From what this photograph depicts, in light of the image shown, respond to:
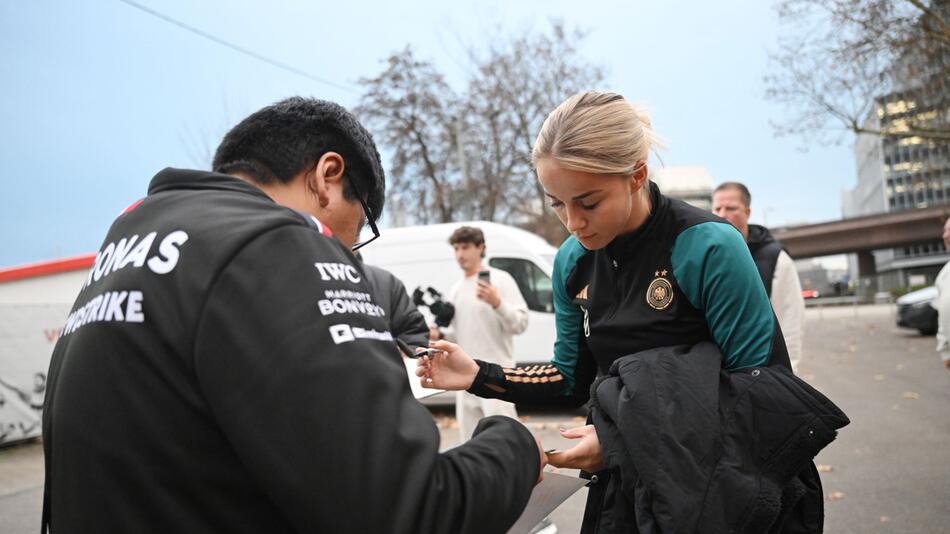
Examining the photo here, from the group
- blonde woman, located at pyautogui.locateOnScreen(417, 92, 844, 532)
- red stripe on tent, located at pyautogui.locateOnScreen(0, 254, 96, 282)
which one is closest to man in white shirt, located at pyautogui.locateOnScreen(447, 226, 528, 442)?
blonde woman, located at pyautogui.locateOnScreen(417, 92, 844, 532)

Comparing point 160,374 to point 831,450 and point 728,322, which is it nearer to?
point 728,322

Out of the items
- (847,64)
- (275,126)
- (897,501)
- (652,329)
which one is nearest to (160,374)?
(275,126)

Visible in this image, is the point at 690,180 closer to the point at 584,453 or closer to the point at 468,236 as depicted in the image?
the point at 468,236

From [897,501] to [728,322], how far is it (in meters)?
4.31

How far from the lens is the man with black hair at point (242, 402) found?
3.08 ft

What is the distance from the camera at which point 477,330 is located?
579cm

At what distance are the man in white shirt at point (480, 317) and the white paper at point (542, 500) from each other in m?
3.88

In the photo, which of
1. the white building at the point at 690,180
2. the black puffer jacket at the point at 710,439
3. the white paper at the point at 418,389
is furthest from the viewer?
the white building at the point at 690,180

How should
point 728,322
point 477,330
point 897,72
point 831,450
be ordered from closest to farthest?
point 728,322 < point 477,330 < point 831,450 < point 897,72

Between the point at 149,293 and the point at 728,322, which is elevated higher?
the point at 149,293

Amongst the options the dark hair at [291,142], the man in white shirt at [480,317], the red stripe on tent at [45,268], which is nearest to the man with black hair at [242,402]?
the dark hair at [291,142]

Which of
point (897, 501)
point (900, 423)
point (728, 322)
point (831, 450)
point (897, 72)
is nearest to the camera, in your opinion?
point (728, 322)

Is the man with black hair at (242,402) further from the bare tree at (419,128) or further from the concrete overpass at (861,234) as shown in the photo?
the concrete overpass at (861,234)

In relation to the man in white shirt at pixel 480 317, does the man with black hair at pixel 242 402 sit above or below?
above
